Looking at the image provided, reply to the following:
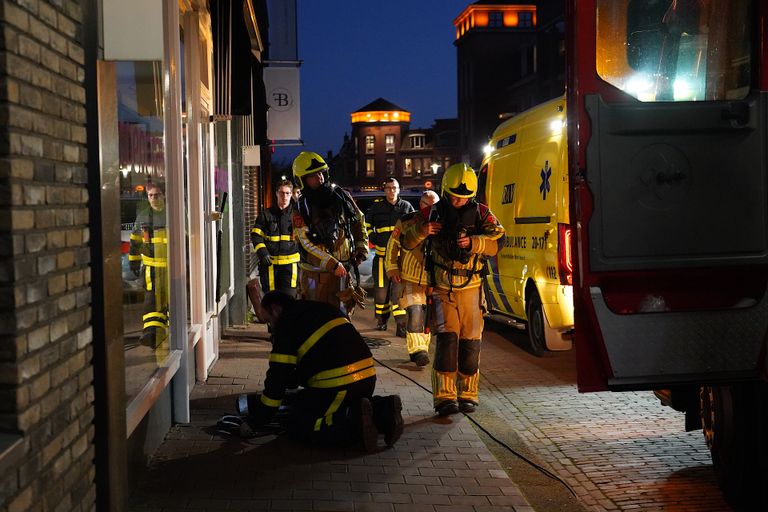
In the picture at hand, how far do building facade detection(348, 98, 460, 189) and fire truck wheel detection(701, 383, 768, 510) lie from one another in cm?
9029

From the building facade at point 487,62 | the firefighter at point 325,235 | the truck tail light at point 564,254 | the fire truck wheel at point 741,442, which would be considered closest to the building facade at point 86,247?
the firefighter at point 325,235

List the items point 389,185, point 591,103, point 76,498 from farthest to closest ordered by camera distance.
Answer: point 389,185, point 591,103, point 76,498

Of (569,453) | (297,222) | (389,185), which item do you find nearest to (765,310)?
(569,453)

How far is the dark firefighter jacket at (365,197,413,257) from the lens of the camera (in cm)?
1229

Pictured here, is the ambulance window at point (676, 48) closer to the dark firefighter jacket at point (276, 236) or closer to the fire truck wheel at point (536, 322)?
the fire truck wheel at point (536, 322)

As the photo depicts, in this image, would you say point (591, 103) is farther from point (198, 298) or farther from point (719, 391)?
point (198, 298)

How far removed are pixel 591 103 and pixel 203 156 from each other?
513 centimetres

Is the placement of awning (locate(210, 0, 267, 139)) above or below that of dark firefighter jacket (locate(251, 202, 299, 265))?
above

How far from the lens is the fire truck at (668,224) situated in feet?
14.8

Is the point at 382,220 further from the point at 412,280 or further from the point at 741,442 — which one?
the point at 741,442

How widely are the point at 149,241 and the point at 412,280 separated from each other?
2.98m

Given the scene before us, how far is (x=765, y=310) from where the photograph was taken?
4613 mm

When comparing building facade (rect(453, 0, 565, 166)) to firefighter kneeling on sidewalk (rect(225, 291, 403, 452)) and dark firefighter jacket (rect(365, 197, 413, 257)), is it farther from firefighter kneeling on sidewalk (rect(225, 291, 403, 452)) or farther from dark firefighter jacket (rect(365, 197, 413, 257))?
firefighter kneeling on sidewalk (rect(225, 291, 403, 452))

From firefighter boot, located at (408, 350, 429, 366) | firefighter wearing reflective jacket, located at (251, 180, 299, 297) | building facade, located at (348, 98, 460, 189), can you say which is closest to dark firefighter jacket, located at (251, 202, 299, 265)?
firefighter wearing reflective jacket, located at (251, 180, 299, 297)
